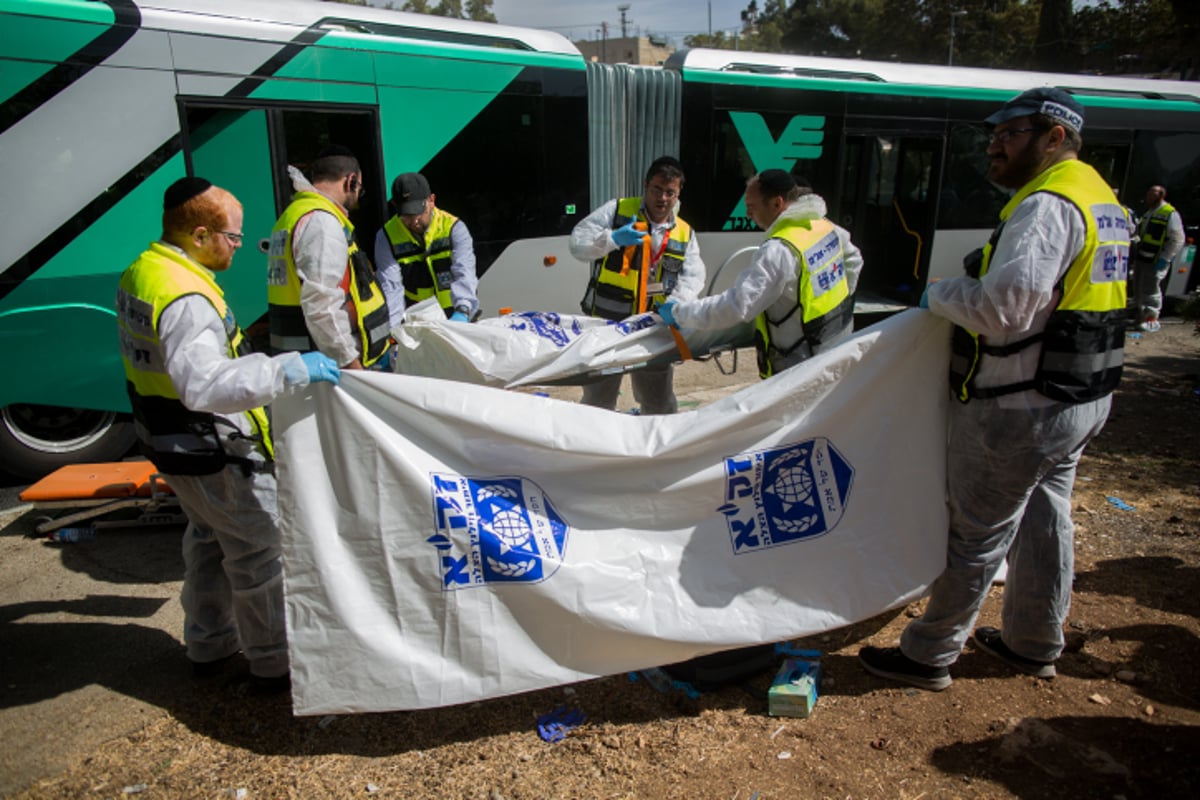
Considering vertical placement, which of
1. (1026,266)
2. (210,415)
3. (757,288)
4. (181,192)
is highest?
(181,192)

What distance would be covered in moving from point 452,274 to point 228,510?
2755mm

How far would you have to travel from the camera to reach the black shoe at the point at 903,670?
3.08 m

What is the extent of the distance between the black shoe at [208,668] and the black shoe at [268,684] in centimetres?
19

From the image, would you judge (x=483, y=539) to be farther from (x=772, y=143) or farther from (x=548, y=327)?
(x=772, y=143)

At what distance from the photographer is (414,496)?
2734mm

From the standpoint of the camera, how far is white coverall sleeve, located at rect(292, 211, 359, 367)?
140 inches

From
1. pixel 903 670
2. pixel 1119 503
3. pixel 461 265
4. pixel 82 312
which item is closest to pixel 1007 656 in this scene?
pixel 903 670

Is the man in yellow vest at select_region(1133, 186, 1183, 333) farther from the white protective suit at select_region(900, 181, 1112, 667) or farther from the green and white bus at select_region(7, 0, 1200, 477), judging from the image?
the white protective suit at select_region(900, 181, 1112, 667)

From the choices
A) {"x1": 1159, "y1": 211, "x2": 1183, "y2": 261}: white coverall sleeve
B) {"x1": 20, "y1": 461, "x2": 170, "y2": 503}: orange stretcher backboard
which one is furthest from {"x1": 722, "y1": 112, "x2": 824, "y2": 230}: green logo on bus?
{"x1": 20, "y1": 461, "x2": 170, "y2": 503}: orange stretcher backboard

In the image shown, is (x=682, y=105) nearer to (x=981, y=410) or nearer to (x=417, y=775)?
(x=981, y=410)

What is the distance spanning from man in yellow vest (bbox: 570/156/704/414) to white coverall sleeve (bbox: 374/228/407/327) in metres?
1.20

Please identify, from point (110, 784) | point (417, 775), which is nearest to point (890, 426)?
point (417, 775)

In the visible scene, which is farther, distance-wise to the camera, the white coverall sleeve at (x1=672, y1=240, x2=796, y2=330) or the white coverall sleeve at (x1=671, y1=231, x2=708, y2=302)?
the white coverall sleeve at (x1=671, y1=231, x2=708, y2=302)

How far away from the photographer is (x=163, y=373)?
9.15ft
